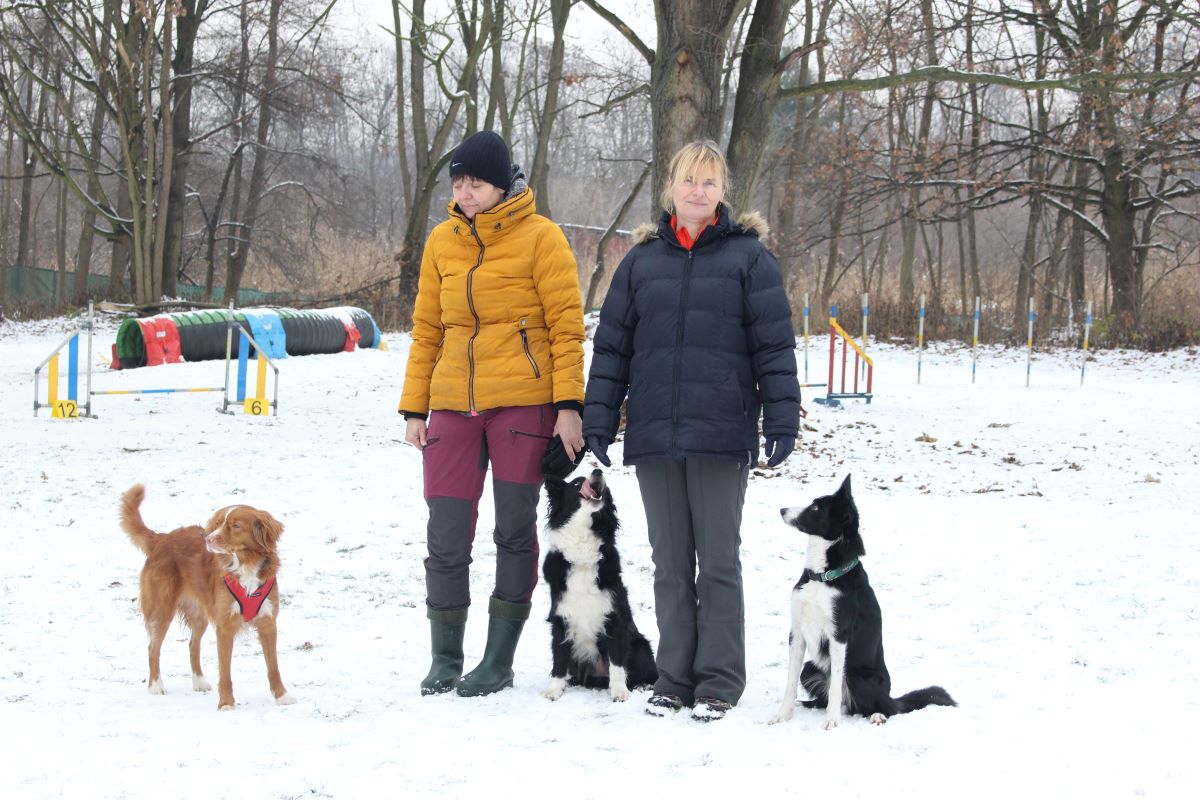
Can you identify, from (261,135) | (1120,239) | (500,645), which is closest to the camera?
(500,645)

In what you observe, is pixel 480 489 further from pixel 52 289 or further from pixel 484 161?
pixel 52 289

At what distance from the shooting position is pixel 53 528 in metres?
6.82

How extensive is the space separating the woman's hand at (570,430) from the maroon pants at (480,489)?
0.09 m

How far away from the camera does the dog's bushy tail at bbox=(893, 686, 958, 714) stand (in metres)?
3.58

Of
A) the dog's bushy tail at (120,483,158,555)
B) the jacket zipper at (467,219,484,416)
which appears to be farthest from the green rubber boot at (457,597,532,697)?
the dog's bushy tail at (120,483,158,555)

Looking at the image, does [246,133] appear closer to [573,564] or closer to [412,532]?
[412,532]

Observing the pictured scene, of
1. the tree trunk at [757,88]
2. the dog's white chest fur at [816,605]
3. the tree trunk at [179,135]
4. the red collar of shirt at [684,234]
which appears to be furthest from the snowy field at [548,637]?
the tree trunk at [179,135]

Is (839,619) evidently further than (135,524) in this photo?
No

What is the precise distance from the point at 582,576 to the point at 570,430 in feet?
1.67

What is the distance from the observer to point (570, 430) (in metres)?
3.75

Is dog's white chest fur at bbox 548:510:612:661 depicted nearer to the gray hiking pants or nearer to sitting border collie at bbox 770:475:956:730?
the gray hiking pants

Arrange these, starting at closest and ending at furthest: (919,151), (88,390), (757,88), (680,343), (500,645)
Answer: (680,343), (500,645), (757,88), (88,390), (919,151)

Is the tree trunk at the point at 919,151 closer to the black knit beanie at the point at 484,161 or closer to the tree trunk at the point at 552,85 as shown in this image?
the tree trunk at the point at 552,85

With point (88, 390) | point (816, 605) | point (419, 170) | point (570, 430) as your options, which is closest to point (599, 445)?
point (570, 430)
